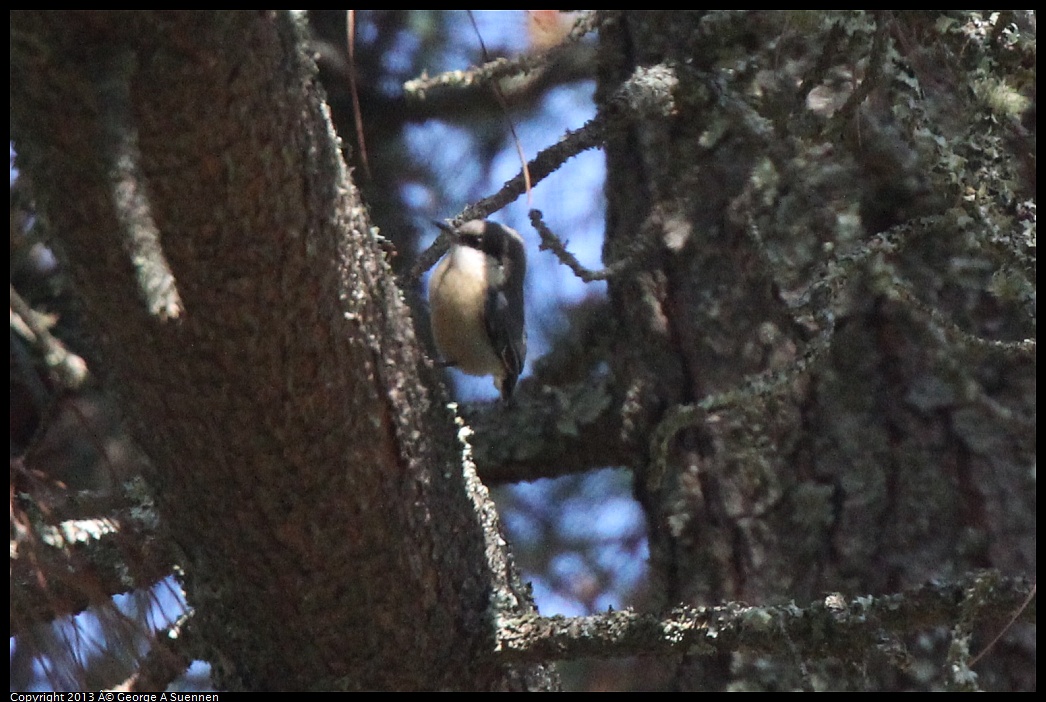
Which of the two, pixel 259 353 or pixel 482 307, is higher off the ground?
pixel 482 307

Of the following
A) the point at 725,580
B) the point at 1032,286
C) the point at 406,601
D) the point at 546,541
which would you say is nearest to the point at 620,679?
the point at 546,541

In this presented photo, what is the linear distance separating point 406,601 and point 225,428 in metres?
0.52

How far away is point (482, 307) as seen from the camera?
3996mm

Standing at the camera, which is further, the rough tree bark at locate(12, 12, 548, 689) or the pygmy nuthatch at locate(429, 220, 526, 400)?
the pygmy nuthatch at locate(429, 220, 526, 400)

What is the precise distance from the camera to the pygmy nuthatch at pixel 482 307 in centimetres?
398

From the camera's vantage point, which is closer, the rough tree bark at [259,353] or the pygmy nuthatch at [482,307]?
the rough tree bark at [259,353]

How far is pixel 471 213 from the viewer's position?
95.4 inches

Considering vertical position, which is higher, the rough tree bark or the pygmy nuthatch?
the pygmy nuthatch

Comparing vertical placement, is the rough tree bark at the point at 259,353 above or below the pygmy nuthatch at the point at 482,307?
below

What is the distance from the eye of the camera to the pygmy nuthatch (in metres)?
3.98

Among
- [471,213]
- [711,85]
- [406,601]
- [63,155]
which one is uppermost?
[711,85]

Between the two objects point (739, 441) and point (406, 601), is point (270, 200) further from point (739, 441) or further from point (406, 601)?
point (739, 441)

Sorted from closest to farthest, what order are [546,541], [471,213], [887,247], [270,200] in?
[270,200], [887,247], [471,213], [546,541]

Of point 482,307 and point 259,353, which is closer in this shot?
point 259,353
